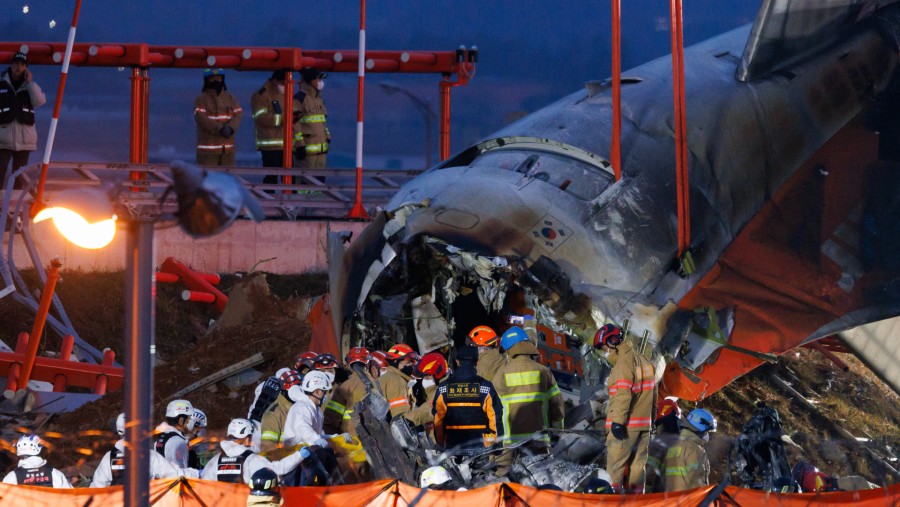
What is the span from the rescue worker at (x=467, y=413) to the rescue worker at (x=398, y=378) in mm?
845

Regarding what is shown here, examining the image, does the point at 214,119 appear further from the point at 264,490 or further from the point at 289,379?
the point at 264,490

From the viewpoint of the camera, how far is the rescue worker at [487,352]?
36.1 feet

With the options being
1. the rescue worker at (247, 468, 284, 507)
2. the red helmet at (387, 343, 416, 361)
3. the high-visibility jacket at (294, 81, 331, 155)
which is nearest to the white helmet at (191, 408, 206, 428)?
the red helmet at (387, 343, 416, 361)

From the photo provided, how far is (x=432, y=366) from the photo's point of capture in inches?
440

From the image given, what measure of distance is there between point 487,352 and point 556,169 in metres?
1.78

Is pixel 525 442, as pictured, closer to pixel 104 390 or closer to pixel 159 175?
pixel 104 390

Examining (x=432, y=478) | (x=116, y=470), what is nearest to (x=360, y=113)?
(x=116, y=470)

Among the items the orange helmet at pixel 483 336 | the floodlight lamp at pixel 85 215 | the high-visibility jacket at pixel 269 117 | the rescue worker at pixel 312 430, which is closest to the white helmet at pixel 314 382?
the rescue worker at pixel 312 430

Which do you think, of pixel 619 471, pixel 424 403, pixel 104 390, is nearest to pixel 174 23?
pixel 104 390

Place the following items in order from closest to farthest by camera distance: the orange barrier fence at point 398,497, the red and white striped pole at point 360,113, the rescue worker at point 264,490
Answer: the orange barrier fence at point 398,497 → the rescue worker at point 264,490 → the red and white striped pole at point 360,113

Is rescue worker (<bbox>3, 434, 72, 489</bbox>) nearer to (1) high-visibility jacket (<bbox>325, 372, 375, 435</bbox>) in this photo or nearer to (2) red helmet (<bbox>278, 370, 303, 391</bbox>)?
(2) red helmet (<bbox>278, 370, 303, 391</bbox>)

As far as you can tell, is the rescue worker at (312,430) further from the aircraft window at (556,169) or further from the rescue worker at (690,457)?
the aircraft window at (556,169)

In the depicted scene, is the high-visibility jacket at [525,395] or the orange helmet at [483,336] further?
the orange helmet at [483,336]

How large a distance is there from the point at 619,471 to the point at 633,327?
1.27 meters
